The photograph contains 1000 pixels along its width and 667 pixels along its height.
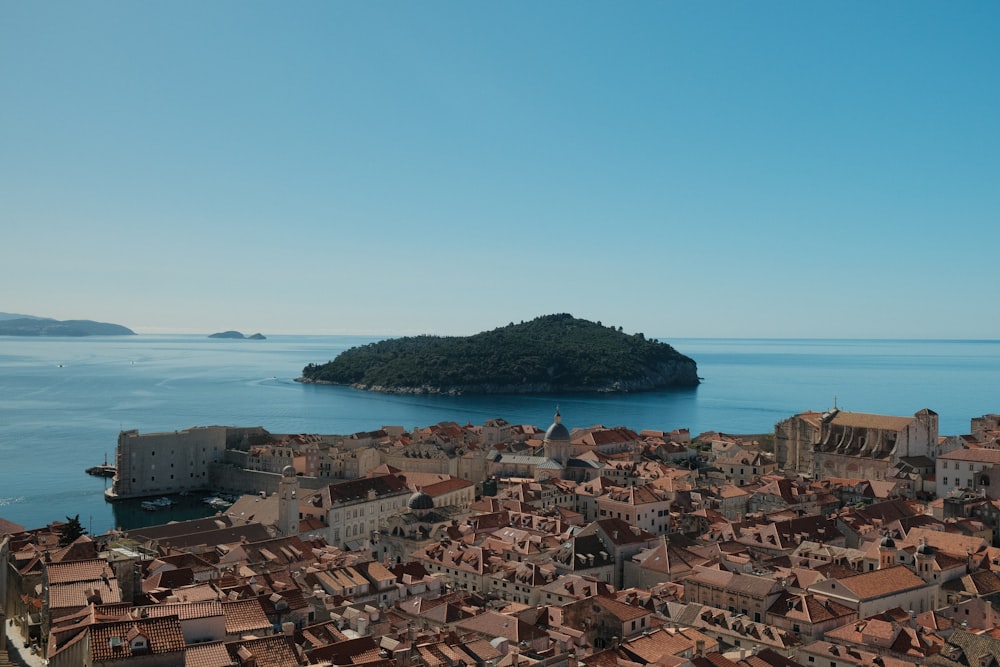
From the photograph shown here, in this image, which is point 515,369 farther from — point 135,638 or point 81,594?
point 135,638

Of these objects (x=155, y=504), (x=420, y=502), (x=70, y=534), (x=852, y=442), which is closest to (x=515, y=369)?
(x=155, y=504)

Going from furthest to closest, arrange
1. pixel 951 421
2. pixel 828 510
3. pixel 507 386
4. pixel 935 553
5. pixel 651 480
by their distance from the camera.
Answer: pixel 507 386, pixel 951 421, pixel 651 480, pixel 828 510, pixel 935 553

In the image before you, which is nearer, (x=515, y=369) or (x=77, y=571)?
(x=77, y=571)

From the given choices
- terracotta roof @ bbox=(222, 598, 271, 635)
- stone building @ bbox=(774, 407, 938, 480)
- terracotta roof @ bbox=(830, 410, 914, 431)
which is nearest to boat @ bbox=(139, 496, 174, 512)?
stone building @ bbox=(774, 407, 938, 480)

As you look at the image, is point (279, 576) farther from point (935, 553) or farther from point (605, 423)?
point (605, 423)

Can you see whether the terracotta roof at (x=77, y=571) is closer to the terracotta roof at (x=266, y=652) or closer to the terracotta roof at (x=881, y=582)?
the terracotta roof at (x=266, y=652)

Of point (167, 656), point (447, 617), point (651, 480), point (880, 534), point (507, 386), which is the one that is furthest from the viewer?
point (507, 386)

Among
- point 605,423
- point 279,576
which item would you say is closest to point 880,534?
point 279,576
